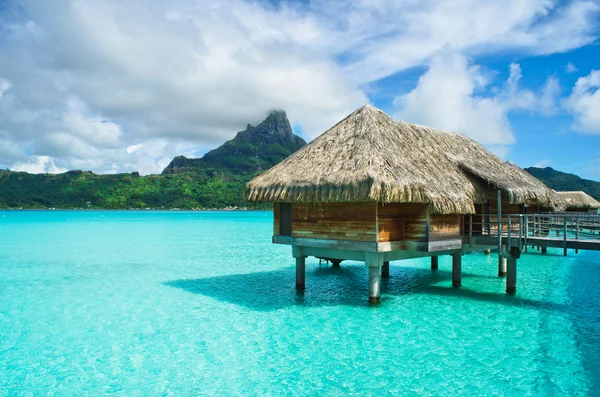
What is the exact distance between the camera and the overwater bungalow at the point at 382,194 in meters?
11.7

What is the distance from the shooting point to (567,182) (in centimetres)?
7031

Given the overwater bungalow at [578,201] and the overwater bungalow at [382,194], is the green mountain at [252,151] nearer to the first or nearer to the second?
the overwater bungalow at [578,201]

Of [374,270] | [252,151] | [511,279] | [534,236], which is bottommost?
[511,279]

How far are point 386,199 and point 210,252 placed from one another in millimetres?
18898

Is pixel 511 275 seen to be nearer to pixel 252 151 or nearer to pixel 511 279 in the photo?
pixel 511 279

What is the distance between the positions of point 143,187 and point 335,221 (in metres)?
118

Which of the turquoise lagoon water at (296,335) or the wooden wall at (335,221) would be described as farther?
the wooden wall at (335,221)

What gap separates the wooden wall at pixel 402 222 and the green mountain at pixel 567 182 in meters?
64.6

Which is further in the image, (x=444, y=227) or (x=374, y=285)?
(x=444, y=227)

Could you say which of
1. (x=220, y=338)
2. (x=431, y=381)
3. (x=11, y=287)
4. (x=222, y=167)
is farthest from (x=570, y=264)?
(x=222, y=167)

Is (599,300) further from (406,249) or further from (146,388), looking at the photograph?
(146,388)

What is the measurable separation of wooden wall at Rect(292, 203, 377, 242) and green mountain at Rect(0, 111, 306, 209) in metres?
101

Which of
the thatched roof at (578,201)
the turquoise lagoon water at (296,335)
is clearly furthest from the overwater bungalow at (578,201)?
the turquoise lagoon water at (296,335)

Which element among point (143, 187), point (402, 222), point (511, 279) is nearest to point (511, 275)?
point (511, 279)
